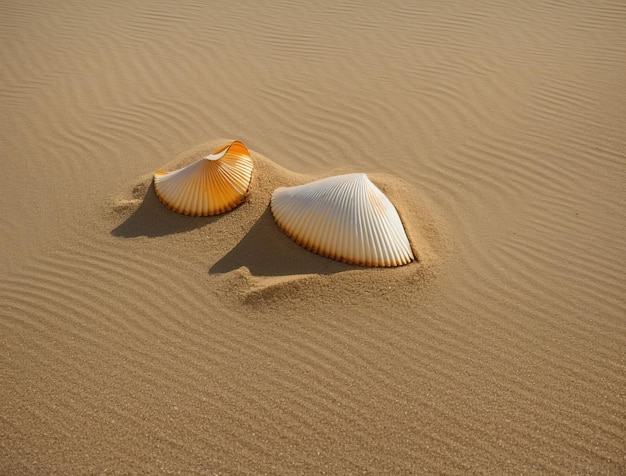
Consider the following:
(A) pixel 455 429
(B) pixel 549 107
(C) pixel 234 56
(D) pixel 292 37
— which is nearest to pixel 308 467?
(A) pixel 455 429

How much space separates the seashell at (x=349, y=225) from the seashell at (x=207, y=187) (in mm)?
519

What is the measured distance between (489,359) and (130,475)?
2.12m

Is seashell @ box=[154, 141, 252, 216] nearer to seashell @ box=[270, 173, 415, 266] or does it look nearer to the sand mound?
the sand mound

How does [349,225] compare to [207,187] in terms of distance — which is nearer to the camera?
[349,225]

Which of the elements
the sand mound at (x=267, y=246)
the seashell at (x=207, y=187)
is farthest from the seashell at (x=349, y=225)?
the seashell at (x=207, y=187)

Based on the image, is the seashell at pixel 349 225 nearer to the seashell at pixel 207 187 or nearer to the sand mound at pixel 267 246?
the sand mound at pixel 267 246

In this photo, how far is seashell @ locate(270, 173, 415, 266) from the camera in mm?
3387

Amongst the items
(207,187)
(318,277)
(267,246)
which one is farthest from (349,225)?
(207,187)

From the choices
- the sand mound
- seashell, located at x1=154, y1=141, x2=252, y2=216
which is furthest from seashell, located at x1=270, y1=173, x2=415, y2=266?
seashell, located at x1=154, y1=141, x2=252, y2=216

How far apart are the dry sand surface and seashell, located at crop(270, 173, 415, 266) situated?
0.36ft

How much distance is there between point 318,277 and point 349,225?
43cm

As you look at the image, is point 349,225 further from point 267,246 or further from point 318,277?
point 267,246

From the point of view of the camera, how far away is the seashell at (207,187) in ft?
12.4

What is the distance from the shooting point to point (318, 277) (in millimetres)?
3295
